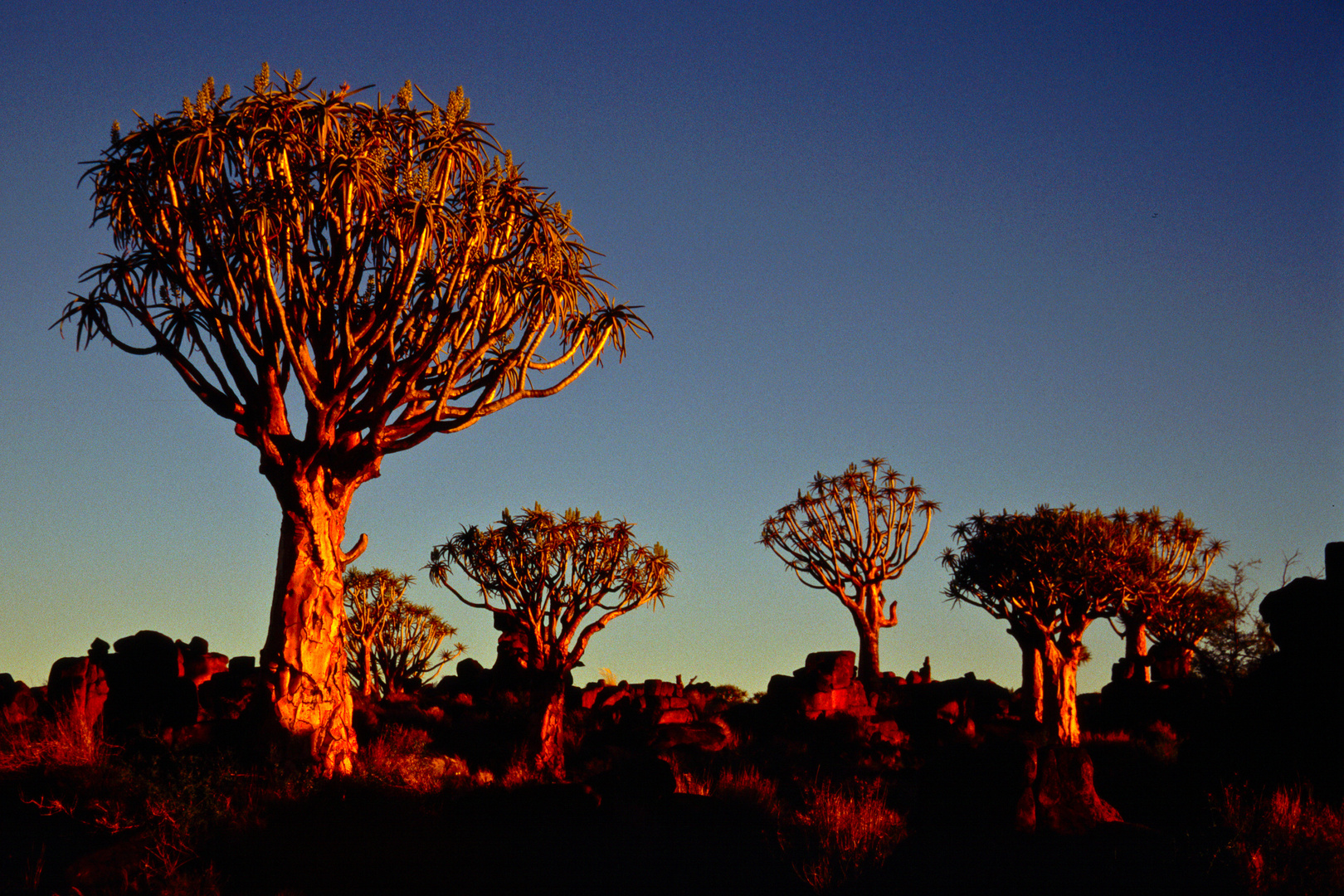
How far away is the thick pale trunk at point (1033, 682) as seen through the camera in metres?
23.9

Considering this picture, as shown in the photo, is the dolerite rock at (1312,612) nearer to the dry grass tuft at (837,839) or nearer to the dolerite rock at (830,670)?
the dry grass tuft at (837,839)

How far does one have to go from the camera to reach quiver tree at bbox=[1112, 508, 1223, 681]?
926 inches

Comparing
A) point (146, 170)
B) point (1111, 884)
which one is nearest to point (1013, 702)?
point (1111, 884)

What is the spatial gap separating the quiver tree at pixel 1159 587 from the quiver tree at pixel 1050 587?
1.71 ft

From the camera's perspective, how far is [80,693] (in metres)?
13.5

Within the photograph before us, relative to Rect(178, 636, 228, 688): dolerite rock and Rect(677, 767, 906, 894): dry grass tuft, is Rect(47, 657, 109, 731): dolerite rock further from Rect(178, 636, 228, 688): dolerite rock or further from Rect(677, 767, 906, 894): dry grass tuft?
Rect(677, 767, 906, 894): dry grass tuft

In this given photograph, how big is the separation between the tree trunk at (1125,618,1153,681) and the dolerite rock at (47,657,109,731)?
23.5 meters

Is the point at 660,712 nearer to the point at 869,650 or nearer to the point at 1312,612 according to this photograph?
the point at 869,650

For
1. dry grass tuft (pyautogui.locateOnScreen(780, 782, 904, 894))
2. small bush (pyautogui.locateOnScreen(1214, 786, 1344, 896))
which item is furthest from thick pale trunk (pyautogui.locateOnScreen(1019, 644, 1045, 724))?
dry grass tuft (pyautogui.locateOnScreen(780, 782, 904, 894))

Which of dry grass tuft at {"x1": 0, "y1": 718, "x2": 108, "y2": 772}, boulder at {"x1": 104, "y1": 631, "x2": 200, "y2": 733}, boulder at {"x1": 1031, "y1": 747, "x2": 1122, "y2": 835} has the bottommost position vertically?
boulder at {"x1": 1031, "y1": 747, "x2": 1122, "y2": 835}

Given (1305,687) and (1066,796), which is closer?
(1066,796)

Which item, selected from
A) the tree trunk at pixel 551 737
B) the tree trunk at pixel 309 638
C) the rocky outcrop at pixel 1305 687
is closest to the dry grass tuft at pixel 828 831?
the tree trunk at pixel 551 737

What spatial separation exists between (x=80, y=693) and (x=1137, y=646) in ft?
82.2

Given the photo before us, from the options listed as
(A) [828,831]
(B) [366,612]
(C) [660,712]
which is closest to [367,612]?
(B) [366,612]
